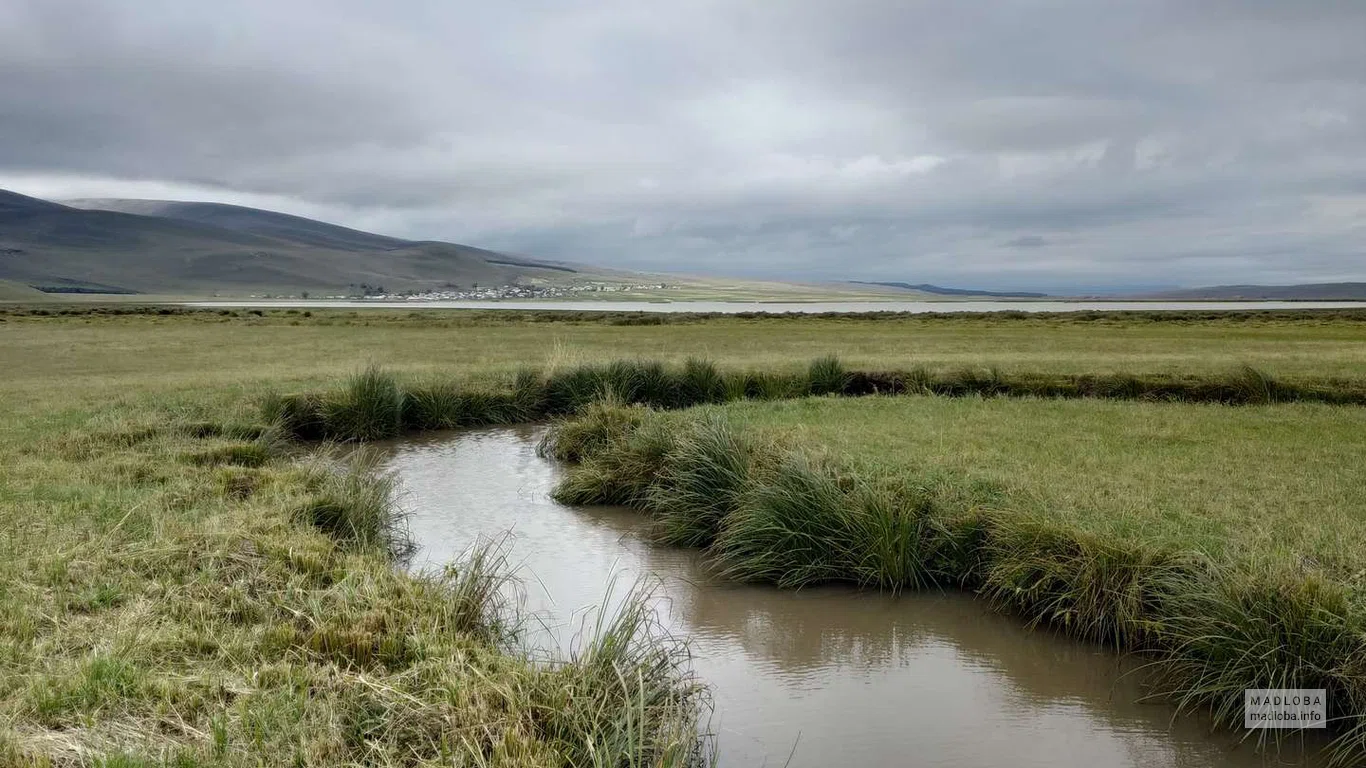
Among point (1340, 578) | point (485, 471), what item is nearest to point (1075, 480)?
point (1340, 578)

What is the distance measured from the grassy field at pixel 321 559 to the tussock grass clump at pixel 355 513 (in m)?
0.05

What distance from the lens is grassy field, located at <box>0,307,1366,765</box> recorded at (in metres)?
5.26

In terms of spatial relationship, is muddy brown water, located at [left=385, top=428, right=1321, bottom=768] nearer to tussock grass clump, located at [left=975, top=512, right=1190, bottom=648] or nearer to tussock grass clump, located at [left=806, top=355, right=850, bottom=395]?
tussock grass clump, located at [left=975, top=512, right=1190, bottom=648]

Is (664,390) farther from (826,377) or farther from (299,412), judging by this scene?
(299,412)

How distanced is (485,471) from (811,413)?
6.30m

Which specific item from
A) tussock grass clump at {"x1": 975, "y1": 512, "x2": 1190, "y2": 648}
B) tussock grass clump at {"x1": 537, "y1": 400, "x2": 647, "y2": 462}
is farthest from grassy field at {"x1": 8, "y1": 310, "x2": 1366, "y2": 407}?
tussock grass clump at {"x1": 975, "y1": 512, "x2": 1190, "y2": 648}

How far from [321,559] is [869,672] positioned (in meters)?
5.16

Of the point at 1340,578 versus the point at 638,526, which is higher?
the point at 1340,578

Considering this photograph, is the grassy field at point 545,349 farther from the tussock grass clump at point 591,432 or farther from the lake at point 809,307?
the lake at point 809,307

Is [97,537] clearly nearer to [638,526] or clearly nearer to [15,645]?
[15,645]

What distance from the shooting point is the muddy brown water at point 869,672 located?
6.65m

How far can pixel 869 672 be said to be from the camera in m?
8.11

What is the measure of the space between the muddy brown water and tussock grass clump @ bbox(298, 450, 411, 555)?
43cm

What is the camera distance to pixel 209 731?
17.0 feet
